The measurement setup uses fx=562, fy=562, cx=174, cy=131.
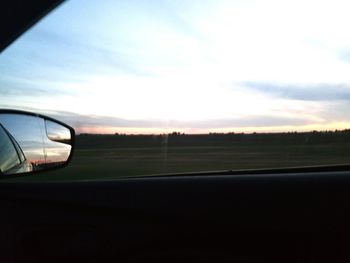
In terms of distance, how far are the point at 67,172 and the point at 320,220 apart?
1237 mm

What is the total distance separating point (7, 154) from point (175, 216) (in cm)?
81

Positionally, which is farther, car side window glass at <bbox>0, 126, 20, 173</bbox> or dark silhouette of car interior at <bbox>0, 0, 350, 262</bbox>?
car side window glass at <bbox>0, 126, 20, 173</bbox>

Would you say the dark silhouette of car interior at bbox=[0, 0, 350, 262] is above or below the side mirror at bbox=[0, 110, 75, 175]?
below

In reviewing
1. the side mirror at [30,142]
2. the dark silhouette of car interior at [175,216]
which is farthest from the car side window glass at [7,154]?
the dark silhouette of car interior at [175,216]

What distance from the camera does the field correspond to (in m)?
2.79

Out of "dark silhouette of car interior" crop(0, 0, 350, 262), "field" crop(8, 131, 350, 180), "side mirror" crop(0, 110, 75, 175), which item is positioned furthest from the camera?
"field" crop(8, 131, 350, 180)

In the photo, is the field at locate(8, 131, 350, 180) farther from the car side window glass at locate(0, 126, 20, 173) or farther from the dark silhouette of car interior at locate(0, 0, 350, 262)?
the car side window glass at locate(0, 126, 20, 173)

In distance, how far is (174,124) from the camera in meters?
2.76

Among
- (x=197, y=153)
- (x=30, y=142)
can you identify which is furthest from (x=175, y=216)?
(x=30, y=142)

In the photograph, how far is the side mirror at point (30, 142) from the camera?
2516 millimetres

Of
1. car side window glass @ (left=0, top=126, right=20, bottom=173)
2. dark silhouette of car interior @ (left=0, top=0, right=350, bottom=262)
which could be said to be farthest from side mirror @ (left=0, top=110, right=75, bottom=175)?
dark silhouette of car interior @ (left=0, top=0, right=350, bottom=262)

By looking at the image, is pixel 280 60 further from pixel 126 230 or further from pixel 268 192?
pixel 126 230

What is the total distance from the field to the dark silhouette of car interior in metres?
0.09

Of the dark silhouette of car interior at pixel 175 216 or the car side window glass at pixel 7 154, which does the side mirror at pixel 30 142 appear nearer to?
the car side window glass at pixel 7 154
